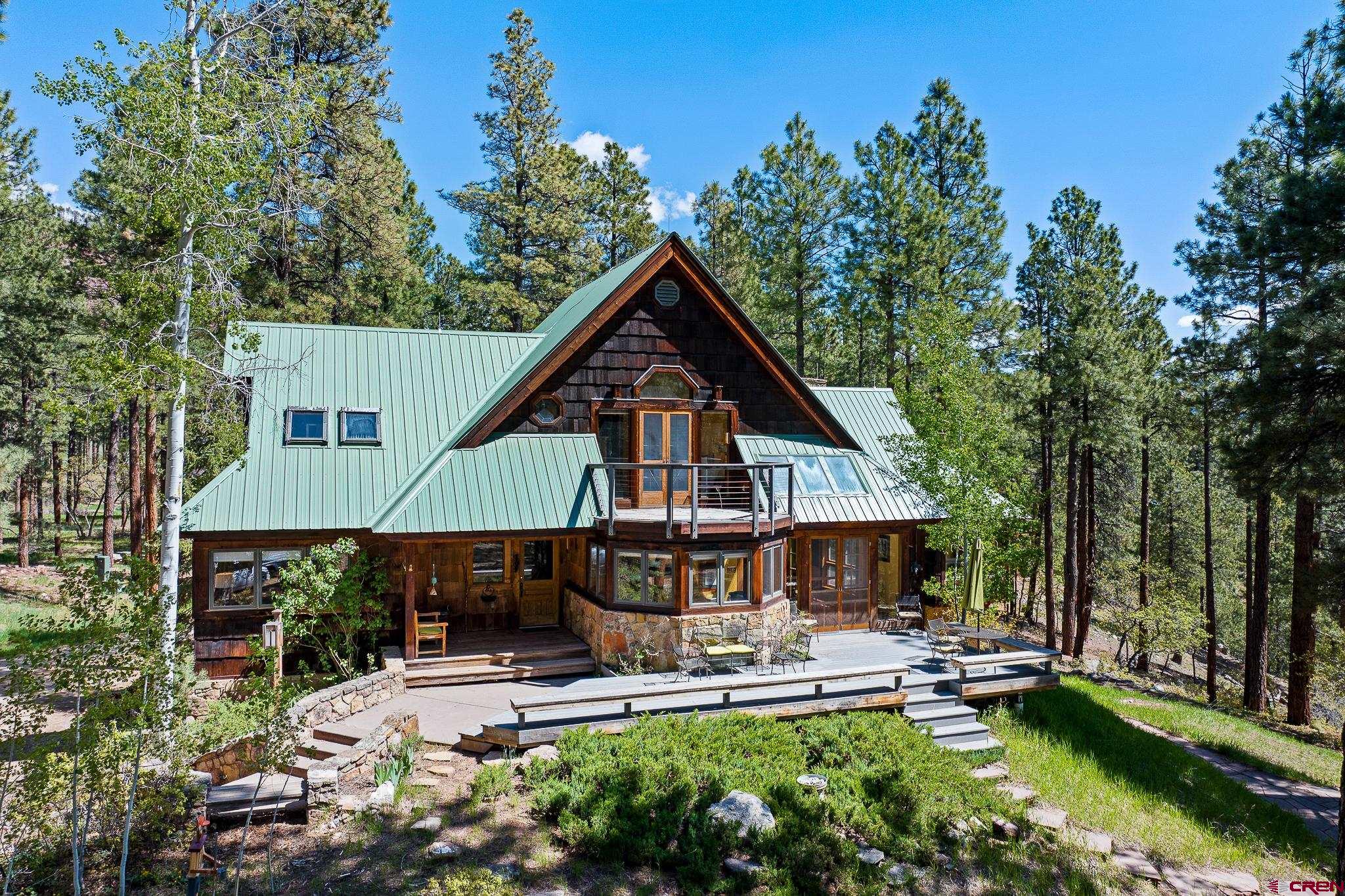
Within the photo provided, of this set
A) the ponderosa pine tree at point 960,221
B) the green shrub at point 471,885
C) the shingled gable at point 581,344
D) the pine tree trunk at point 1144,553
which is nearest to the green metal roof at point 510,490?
the shingled gable at point 581,344

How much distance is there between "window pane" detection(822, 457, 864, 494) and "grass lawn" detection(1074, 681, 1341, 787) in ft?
19.3

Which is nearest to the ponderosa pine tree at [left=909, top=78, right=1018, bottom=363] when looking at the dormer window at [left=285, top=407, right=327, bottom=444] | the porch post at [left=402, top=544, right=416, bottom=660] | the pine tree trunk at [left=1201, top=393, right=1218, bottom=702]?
the pine tree trunk at [left=1201, top=393, right=1218, bottom=702]

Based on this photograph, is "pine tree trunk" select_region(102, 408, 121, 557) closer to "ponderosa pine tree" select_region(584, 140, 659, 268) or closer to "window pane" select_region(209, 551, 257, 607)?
"window pane" select_region(209, 551, 257, 607)

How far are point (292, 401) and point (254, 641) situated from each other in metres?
7.85

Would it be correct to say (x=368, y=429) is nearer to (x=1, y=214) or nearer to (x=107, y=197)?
(x=107, y=197)

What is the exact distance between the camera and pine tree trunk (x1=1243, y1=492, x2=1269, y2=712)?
54.7ft

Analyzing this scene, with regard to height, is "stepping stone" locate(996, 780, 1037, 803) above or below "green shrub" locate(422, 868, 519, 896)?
below

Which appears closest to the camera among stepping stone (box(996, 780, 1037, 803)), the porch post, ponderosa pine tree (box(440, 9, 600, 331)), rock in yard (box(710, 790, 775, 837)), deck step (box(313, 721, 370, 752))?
rock in yard (box(710, 790, 775, 837))

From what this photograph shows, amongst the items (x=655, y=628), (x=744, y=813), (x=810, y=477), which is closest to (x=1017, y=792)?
(x=744, y=813)

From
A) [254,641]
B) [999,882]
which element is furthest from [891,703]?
[254,641]

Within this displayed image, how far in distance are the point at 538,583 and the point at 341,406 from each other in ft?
17.5

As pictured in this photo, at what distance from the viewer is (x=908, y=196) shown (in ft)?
77.3

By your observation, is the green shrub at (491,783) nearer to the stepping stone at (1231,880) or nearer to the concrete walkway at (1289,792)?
the stepping stone at (1231,880)

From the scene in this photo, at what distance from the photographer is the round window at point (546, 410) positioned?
14.4m
